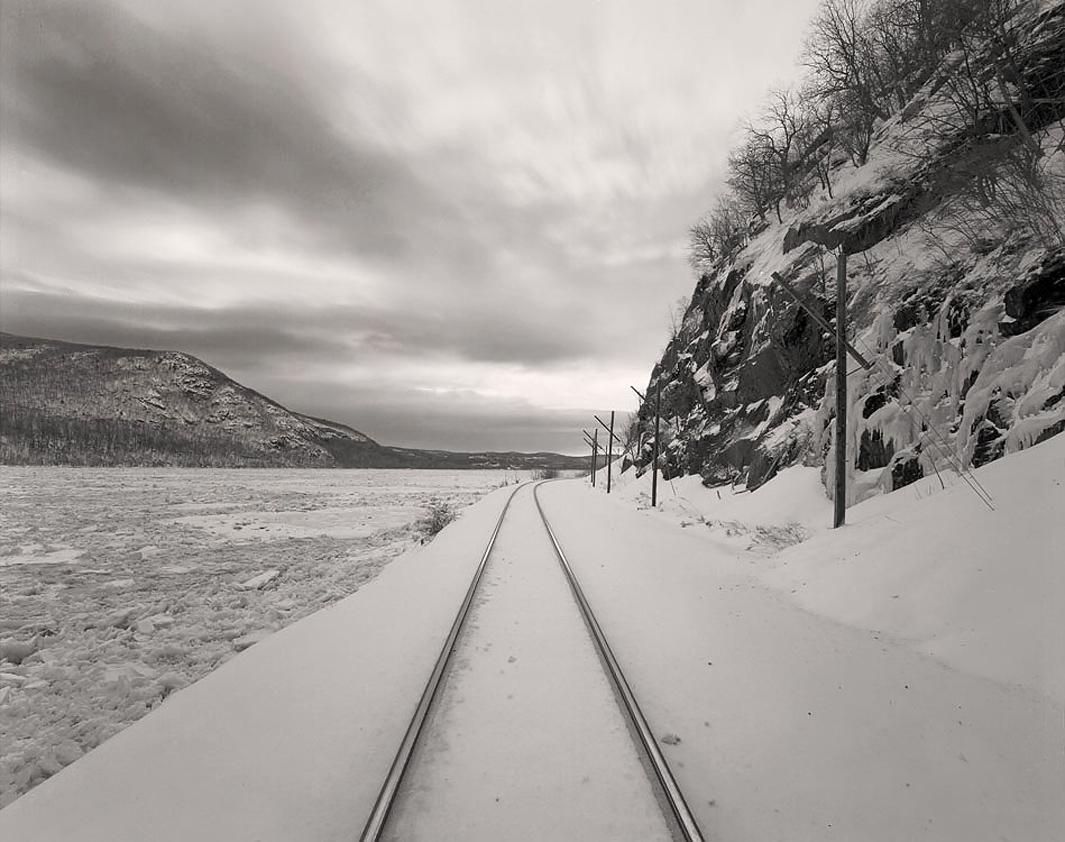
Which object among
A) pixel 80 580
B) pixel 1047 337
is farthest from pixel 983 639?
pixel 80 580

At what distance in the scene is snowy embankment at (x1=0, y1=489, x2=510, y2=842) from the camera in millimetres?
2842

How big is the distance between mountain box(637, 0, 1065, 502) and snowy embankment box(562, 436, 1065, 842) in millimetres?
1738

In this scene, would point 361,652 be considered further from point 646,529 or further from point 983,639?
point 646,529

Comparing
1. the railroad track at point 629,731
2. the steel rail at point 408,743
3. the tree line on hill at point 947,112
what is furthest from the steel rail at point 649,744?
the tree line on hill at point 947,112

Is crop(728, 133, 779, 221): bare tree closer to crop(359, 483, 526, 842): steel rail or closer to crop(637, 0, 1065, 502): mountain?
crop(637, 0, 1065, 502): mountain

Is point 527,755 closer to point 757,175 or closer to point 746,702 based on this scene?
point 746,702

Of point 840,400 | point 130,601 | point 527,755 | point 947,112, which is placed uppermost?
point 947,112

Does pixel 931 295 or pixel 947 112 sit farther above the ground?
pixel 947 112

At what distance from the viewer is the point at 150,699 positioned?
490 cm

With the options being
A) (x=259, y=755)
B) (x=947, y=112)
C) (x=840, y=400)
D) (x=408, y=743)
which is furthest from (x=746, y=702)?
(x=947, y=112)

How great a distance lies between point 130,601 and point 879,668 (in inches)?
433

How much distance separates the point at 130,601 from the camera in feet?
27.1

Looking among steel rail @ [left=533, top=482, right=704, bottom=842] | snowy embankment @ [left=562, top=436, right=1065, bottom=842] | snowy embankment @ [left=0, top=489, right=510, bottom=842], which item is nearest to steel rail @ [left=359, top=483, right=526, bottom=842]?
snowy embankment @ [left=0, top=489, right=510, bottom=842]

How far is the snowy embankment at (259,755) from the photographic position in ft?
9.32
